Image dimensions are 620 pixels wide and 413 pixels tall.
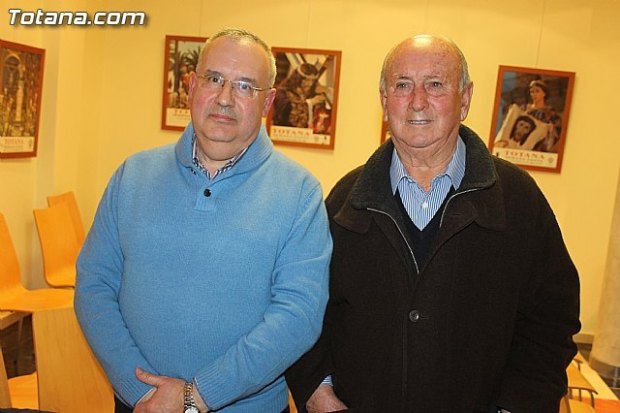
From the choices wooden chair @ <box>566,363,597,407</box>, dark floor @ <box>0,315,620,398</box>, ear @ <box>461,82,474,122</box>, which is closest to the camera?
Result: ear @ <box>461,82,474,122</box>

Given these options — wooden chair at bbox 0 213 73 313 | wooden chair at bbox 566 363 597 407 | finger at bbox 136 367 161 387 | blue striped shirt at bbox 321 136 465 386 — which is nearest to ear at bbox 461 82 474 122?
blue striped shirt at bbox 321 136 465 386

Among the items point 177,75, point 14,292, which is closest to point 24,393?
point 14,292

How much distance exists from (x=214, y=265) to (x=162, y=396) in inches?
15.3

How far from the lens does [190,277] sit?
67.3 inches

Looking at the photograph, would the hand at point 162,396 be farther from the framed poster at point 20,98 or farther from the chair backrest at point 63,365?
the framed poster at point 20,98

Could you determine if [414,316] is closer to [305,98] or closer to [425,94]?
[425,94]

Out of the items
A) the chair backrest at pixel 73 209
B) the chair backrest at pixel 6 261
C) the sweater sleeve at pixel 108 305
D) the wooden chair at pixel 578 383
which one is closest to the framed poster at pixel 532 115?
the wooden chair at pixel 578 383

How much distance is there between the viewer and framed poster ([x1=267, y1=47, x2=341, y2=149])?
557 cm

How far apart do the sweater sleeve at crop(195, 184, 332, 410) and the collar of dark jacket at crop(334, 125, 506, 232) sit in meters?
0.12

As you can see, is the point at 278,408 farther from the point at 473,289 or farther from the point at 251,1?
the point at 251,1

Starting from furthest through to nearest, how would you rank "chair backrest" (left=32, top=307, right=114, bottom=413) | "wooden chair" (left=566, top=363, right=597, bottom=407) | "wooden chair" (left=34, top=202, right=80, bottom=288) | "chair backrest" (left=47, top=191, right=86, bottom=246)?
"chair backrest" (left=47, top=191, right=86, bottom=246) < "wooden chair" (left=34, top=202, right=80, bottom=288) < "wooden chair" (left=566, top=363, right=597, bottom=407) < "chair backrest" (left=32, top=307, right=114, bottom=413)

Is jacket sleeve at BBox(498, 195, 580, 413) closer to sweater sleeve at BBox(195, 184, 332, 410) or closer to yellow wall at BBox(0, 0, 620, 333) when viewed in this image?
sweater sleeve at BBox(195, 184, 332, 410)

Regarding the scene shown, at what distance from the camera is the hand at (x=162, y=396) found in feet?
5.44

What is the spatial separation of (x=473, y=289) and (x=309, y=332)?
1.63 feet
